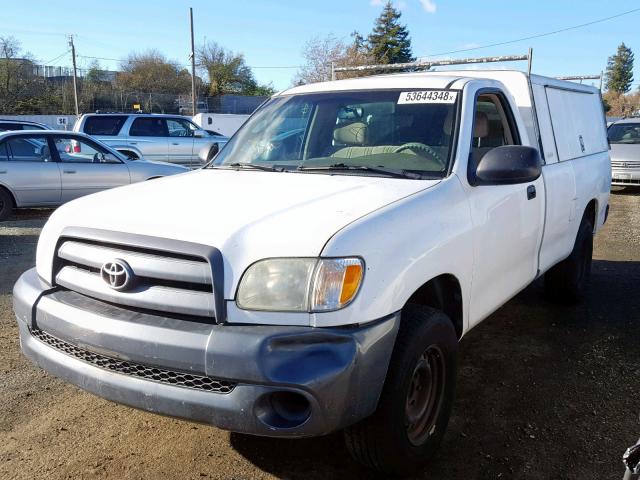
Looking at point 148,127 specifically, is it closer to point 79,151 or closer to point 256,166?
point 79,151

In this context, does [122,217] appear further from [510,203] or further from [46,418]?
[510,203]

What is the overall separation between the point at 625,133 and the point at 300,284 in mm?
15225

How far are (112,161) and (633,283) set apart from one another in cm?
861

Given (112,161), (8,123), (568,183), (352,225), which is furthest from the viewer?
(8,123)

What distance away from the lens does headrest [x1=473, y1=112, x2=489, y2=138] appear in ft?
12.9

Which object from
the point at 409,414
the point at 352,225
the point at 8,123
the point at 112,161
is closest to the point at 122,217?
the point at 352,225

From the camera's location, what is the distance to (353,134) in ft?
12.5

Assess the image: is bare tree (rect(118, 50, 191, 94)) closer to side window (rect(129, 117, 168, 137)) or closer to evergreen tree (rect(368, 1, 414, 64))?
evergreen tree (rect(368, 1, 414, 64))

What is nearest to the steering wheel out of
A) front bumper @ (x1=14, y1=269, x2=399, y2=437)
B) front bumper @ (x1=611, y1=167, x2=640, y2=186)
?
front bumper @ (x1=14, y1=269, x2=399, y2=437)

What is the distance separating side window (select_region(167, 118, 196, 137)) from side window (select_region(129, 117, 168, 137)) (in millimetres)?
174

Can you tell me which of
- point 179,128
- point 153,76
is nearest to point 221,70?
point 153,76

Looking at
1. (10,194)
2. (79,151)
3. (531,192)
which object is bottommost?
(10,194)

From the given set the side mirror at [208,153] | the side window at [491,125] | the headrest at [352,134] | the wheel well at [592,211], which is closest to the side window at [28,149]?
the side mirror at [208,153]

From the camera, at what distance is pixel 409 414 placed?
2.84 meters
